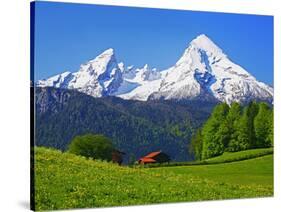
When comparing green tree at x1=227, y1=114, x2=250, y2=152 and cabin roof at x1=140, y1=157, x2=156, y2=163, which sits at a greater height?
green tree at x1=227, y1=114, x2=250, y2=152

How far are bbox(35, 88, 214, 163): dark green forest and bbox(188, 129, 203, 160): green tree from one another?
0.07 m

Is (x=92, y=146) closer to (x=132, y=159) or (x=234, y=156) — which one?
(x=132, y=159)

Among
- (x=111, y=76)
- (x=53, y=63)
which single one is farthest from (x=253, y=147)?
(x=53, y=63)

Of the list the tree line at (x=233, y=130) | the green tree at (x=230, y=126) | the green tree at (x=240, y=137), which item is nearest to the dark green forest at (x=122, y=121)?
the tree line at (x=233, y=130)

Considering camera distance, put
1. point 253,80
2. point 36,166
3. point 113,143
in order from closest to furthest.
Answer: point 36,166, point 113,143, point 253,80

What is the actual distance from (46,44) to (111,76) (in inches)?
43.8

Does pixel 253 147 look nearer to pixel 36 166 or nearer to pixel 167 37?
pixel 167 37

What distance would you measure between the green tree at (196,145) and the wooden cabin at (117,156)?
42.3 inches

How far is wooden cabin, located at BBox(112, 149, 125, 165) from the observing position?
35.9ft

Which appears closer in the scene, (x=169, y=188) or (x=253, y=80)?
(x=169, y=188)

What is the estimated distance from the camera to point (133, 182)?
35.9ft

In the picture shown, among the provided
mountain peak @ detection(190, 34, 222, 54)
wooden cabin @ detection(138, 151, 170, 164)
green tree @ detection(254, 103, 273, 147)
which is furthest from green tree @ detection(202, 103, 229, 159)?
mountain peak @ detection(190, 34, 222, 54)

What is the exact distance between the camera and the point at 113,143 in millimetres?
10922

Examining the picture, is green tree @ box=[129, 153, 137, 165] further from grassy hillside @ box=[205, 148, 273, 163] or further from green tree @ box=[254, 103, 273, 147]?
green tree @ box=[254, 103, 273, 147]
